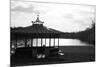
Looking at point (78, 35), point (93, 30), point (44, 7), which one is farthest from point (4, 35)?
point (93, 30)

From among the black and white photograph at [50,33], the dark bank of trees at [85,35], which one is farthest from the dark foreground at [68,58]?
the dark bank of trees at [85,35]

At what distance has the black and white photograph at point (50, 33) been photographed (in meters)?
2.73

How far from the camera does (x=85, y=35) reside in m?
3.07

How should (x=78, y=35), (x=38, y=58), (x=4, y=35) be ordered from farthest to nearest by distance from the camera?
(x=78, y=35)
(x=38, y=58)
(x=4, y=35)

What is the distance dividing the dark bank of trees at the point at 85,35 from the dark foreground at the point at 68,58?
4.9 inches

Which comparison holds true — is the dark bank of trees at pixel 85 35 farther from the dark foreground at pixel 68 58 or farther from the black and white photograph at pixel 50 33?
the dark foreground at pixel 68 58

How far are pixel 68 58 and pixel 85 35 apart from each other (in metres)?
0.46

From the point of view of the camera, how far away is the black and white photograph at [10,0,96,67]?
8.95 feet

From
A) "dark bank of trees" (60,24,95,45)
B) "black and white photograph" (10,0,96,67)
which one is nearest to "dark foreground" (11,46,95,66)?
"black and white photograph" (10,0,96,67)

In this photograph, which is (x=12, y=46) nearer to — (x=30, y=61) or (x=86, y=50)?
(x=30, y=61)

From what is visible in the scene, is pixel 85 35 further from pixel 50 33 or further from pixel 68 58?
pixel 50 33

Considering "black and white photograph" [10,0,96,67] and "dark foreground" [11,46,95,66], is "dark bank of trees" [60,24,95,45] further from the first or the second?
"dark foreground" [11,46,95,66]

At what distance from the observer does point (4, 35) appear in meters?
2.64

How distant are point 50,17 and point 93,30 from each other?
0.76m
